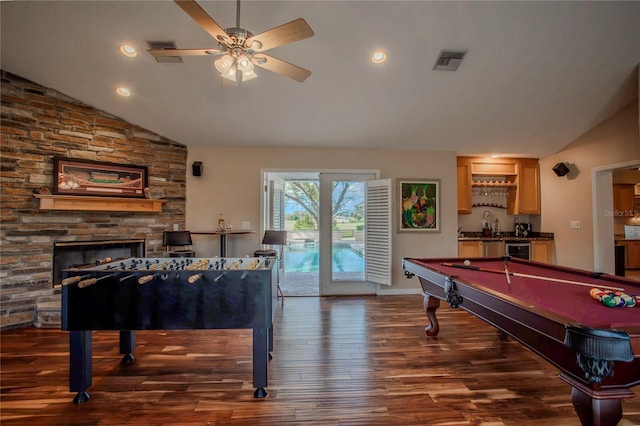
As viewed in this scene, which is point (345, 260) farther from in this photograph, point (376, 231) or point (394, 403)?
point (394, 403)

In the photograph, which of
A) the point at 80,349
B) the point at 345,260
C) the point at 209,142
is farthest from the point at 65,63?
the point at 345,260

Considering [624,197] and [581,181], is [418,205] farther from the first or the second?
[624,197]

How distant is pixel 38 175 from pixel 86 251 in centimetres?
114

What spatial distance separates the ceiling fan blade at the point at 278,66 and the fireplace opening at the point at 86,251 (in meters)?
2.99

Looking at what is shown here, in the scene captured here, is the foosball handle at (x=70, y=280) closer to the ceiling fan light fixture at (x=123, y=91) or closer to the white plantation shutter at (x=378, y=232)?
the ceiling fan light fixture at (x=123, y=91)

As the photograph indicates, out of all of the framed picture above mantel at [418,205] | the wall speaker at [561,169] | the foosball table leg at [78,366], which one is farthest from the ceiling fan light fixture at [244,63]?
the wall speaker at [561,169]

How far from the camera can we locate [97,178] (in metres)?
4.07

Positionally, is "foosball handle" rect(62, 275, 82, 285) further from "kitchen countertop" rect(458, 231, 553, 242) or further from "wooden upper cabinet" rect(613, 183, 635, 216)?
"wooden upper cabinet" rect(613, 183, 635, 216)

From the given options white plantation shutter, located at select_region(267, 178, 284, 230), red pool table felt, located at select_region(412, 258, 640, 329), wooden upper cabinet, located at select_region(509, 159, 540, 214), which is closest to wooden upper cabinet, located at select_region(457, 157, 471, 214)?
wooden upper cabinet, located at select_region(509, 159, 540, 214)

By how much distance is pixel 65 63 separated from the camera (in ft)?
10.8

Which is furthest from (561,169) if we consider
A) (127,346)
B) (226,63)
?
(127,346)

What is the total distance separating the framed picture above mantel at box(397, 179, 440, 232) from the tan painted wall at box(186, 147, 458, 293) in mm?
103

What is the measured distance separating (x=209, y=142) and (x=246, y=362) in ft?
11.5

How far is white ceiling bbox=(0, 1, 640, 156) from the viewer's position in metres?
2.70
